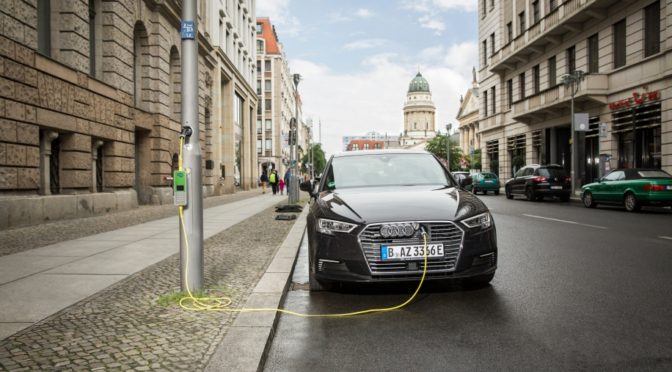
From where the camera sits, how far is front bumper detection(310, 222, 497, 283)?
450cm

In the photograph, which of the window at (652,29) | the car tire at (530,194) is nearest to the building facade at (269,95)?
the car tire at (530,194)

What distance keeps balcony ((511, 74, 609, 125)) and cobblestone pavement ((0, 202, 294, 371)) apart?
24.1 meters

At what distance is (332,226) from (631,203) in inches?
552

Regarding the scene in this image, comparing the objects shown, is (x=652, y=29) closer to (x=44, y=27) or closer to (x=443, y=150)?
(x=44, y=27)

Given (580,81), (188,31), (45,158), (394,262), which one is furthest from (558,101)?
(188,31)

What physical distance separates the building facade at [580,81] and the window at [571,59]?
6 cm

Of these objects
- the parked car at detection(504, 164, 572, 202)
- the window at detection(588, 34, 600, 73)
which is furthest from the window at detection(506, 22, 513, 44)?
the parked car at detection(504, 164, 572, 202)

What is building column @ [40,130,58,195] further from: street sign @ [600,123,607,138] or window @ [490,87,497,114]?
window @ [490,87,497,114]

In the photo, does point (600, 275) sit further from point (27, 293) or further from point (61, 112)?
point (61, 112)

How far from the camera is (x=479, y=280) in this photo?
507cm

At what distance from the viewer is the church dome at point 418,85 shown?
6555 inches

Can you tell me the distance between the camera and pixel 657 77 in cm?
2111

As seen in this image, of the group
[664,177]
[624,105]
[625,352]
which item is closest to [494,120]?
[624,105]

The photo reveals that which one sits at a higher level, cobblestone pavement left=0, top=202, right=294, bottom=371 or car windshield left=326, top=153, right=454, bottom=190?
car windshield left=326, top=153, right=454, bottom=190
